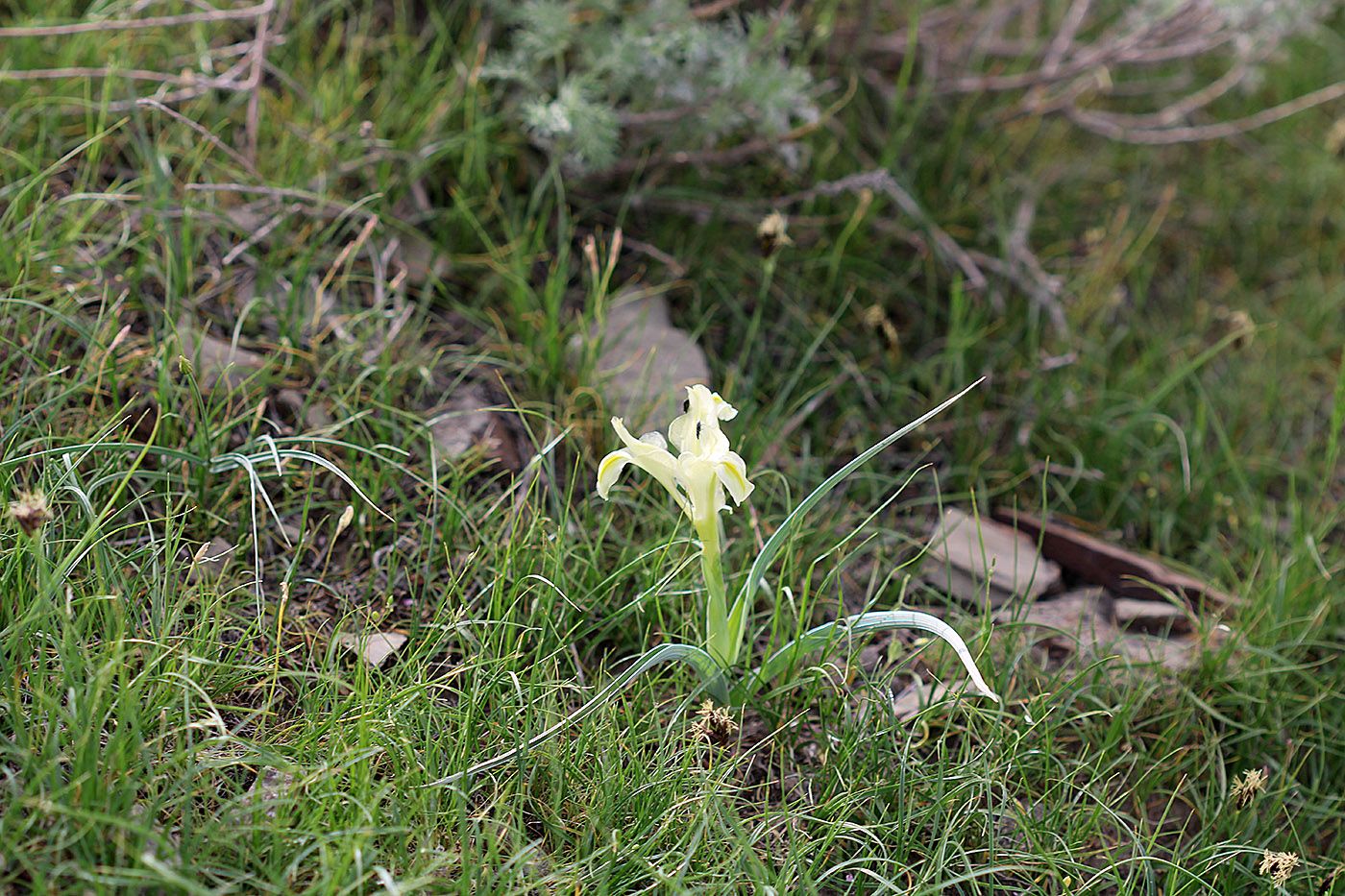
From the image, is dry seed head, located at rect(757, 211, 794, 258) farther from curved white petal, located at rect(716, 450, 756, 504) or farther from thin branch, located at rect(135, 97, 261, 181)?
thin branch, located at rect(135, 97, 261, 181)

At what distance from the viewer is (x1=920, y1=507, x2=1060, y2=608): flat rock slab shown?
76.1 inches

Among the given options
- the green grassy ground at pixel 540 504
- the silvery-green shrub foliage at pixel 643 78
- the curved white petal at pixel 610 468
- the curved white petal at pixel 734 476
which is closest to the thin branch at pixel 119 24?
the green grassy ground at pixel 540 504

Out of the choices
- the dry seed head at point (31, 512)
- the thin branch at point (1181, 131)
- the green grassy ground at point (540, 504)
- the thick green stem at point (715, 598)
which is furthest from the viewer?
the thin branch at point (1181, 131)

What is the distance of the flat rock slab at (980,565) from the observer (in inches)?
76.1

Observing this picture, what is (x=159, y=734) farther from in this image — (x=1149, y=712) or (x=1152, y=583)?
(x=1152, y=583)

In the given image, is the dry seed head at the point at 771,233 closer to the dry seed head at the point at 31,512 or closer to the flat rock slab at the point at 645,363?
the flat rock slab at the point at 645,363

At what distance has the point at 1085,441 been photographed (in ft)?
7.54

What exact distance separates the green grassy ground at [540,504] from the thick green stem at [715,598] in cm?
8

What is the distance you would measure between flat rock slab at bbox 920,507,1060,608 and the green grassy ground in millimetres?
97

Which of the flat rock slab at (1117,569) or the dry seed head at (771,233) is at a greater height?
the dry seed head at (771,233)

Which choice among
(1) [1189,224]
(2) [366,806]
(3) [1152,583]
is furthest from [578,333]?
(1) [1189,224]

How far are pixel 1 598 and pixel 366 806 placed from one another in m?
0.59

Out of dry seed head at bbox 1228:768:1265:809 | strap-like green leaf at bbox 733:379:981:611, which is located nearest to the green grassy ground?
dry seed head at bbox 1228:768:1265:809

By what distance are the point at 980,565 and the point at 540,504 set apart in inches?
37.1
